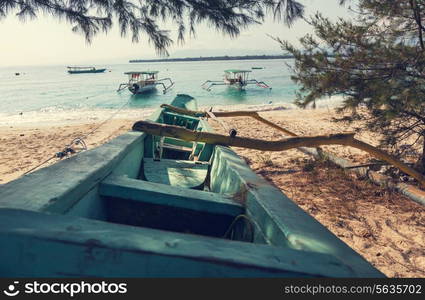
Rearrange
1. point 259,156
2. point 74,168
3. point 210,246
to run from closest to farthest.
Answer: point 210,246
point 74,168
point 259,156

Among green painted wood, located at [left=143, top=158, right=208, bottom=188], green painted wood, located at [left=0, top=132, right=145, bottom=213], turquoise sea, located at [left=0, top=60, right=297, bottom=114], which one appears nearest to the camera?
green painted wood, located at [left=0, top=132, right=145, bottom=213]

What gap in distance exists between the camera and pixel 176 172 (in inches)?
169

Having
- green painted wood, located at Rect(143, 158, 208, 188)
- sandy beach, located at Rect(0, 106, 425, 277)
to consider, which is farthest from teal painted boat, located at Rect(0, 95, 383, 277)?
sandy beach, located at Rect(0, 106, 425, 277)

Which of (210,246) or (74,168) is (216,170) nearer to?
(74,168)

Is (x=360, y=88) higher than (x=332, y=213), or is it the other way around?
(x=360, y=88)

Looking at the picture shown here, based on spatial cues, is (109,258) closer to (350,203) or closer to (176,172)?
(176,172)

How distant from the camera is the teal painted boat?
3.29 feet

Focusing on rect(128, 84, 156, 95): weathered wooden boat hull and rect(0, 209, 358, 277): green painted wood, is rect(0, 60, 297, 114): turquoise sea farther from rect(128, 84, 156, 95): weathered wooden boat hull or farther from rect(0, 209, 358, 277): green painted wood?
rect(0, 209, 358, 277): green painted wood

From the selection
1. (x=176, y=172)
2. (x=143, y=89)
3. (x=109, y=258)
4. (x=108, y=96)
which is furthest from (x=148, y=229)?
(x=108, y=96)

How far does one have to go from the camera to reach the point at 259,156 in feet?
25.4

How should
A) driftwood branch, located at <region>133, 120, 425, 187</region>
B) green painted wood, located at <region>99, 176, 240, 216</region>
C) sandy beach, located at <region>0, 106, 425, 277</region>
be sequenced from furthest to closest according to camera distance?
sandy beach, located at <region>0, 106, 425, 277</region> < driftwood branch, located at <region>133, 120, 425, 187</region> < green painted wood, located at <region>99, 176, 240, 216</region>

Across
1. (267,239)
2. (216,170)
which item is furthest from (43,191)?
(216,170)

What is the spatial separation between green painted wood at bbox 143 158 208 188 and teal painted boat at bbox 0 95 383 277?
720mm

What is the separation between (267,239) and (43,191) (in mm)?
1384
